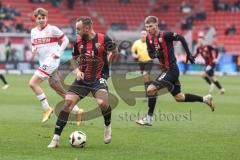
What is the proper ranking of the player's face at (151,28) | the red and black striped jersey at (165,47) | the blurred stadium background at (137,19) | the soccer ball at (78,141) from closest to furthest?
the soccer ball at (78,141), the player's face at (151,28), the red and black striped jersey at (165,47), the blurred stadium background at (137,19)

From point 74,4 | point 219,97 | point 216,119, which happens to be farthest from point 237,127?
point 74,4

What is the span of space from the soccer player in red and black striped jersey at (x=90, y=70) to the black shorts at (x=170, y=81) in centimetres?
306

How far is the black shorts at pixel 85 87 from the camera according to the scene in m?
10.9

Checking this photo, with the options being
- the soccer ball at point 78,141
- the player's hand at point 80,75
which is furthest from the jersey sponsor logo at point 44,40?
the soccer ball at point 78,141

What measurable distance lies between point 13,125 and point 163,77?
137 inches

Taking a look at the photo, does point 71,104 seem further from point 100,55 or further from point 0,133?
point 0,133

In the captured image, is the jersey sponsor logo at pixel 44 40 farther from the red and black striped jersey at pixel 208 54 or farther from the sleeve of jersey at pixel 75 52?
the red and black striped jersey at pixel 208 54

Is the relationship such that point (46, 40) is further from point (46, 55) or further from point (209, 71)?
point (209, 71)

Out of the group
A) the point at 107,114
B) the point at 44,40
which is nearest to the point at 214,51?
the point at 44,40

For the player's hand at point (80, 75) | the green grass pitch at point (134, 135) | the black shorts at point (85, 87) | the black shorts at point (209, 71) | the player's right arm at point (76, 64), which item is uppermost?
the player's right arm at point (76, 64)

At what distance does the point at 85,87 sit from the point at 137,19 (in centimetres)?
4721

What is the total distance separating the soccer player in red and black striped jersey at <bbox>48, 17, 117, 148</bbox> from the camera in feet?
35.7

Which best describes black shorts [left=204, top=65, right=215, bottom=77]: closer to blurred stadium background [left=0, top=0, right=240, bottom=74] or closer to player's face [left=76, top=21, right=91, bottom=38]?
player's face [left=76, top=21, right=91, bottom=38]

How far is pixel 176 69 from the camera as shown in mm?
14070
